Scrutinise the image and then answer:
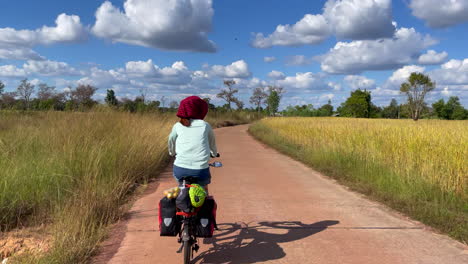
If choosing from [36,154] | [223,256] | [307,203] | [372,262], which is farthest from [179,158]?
[36,154]

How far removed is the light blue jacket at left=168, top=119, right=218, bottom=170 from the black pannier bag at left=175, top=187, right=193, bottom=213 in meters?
0.39

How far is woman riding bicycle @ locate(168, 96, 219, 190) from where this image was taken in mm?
3969

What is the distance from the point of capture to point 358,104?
82750mm

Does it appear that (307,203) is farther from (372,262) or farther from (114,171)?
(114,171)

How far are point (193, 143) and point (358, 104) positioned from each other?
84092 mm

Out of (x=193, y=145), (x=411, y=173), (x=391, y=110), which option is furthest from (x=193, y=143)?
(x=391, y=110)

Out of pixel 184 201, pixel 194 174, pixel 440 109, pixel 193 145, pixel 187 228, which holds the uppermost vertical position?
pixel 440 109

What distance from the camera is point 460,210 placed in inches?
235

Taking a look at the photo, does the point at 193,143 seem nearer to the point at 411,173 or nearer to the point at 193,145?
the point at 193,145

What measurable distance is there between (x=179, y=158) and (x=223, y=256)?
1277mm

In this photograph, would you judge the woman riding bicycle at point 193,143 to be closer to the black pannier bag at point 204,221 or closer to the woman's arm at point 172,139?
the woman's arm at point 172,139

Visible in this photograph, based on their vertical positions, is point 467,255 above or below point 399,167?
below

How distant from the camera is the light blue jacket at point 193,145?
4000mm

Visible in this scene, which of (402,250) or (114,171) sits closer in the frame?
(402,250)
